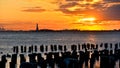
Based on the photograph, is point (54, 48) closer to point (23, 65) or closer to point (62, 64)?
point (62, 64)

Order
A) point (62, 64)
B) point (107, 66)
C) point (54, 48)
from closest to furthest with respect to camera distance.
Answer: point (107, 66)
point (62, 64)
point (54, 48)

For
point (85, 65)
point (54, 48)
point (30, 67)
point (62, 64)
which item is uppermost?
point (30, 67)

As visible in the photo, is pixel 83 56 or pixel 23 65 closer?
pixel 23 65

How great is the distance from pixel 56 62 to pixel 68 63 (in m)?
5.11

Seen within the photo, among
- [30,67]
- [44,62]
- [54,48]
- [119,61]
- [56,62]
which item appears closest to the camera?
[30,67]

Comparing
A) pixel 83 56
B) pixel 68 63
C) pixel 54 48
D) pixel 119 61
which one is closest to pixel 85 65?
pixel 83 56

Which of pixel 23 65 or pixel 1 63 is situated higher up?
pixel 23 65

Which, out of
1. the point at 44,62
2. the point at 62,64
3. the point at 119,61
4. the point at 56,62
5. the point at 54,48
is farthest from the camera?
the point at 54,48

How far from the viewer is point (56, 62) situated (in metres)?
26.8

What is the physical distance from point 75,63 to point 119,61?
850 cm

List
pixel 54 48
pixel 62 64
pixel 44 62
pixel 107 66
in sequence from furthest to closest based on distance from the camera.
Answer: pixel 54 48 → pixel 44 62 → pixel 62 64 → pixel 107 66

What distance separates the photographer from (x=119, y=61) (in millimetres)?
29062

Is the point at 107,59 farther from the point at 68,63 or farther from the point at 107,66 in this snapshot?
the point at 68,63

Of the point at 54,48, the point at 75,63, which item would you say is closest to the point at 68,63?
the point at 75,63
